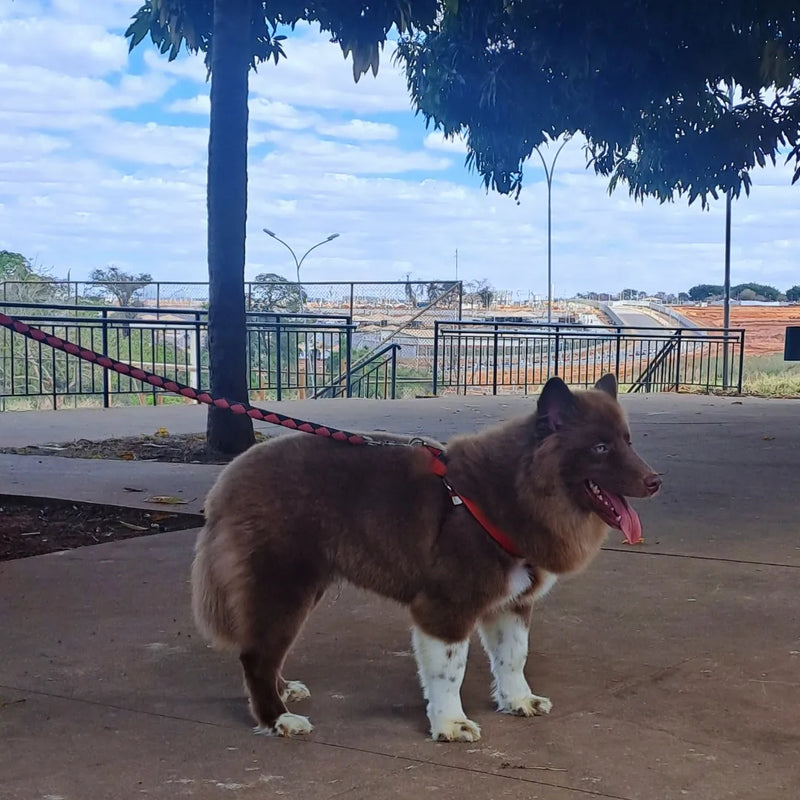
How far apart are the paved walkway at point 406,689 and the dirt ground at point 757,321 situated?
17.4 m

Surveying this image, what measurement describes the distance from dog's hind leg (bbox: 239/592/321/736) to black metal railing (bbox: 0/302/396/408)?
1035 centimetres

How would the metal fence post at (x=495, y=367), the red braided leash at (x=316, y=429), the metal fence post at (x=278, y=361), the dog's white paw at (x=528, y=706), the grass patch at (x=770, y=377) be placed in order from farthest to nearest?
the grass patch at (x=770, y=377) < the metal fence post at (x=495, y=367) < the metal fence post at (x=278, y=361) < the dog's white paw at (x=528, y=706) < the red braided leash at (x=316, y=429)

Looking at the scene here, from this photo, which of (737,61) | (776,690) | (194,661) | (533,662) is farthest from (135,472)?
(737,61)

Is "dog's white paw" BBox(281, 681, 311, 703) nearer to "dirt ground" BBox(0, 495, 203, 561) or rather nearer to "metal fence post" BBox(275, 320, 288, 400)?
"dirt ground" BBox(0, 495, 203, 561)

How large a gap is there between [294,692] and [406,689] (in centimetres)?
43

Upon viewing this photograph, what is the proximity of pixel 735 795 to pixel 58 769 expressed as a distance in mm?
1973

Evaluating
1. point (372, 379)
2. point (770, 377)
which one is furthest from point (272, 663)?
point (770, 377)

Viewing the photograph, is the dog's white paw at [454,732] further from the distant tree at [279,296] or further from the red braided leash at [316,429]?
the distant tree at [279,296]

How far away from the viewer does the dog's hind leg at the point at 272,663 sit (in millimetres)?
3564

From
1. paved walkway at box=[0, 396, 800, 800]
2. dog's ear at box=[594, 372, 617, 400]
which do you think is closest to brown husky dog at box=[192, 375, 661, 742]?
dog's ear at box=[594, 372, 617, 400]

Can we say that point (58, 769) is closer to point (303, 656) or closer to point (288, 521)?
point (288, 521)

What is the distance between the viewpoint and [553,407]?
11.8 feet

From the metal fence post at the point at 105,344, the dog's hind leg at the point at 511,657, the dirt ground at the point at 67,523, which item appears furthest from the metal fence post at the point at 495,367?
the dog's hind leg at the point at 511,657

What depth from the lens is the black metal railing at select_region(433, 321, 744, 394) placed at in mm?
19625
